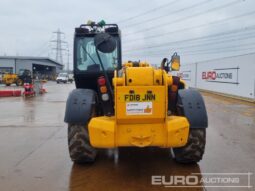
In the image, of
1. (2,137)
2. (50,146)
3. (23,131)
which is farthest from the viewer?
(23,131)

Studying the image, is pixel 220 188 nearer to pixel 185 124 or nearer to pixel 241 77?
pixel 185 124

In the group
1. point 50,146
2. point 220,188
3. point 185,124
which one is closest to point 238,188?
point 220,188

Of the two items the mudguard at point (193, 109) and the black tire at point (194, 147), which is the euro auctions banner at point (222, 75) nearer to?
the mudguard at point (193, 109)

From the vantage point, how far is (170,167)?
5.92 metres

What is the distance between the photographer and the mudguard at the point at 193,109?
5562 mm

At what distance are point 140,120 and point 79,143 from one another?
1.29 meters

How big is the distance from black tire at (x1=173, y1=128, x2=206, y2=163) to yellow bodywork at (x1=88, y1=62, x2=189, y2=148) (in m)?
0.61

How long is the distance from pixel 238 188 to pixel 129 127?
1.82 metres

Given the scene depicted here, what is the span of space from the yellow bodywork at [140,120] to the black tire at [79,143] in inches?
24.7

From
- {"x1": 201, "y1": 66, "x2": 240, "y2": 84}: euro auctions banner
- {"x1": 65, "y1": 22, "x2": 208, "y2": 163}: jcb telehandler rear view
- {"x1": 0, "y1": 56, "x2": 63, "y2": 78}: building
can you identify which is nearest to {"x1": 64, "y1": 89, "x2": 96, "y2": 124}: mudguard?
{"x1": 65, "y1": 22, "x2": 208, "y2": 163}: jcb telehandler rear view

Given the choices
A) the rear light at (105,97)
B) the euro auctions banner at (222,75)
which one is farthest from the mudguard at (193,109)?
the euro auctions banner at (222,75)

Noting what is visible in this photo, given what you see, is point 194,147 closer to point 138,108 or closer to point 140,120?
point 140,120

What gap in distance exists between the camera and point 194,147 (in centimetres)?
572

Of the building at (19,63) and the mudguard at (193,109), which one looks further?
the building at (19,63)
